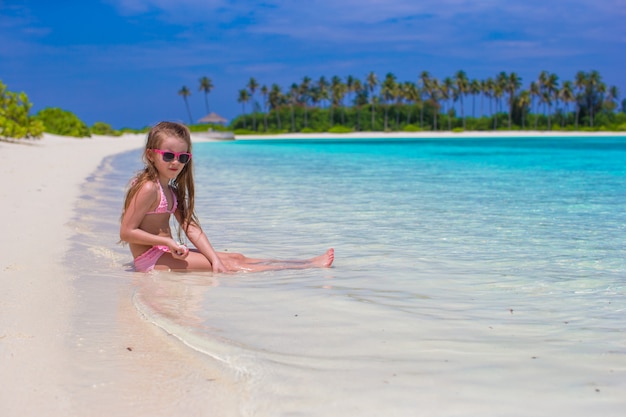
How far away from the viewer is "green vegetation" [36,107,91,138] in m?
55.2

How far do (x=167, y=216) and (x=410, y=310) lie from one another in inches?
84.4

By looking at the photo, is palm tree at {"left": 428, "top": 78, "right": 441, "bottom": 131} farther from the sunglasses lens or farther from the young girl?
the sunglasses lens

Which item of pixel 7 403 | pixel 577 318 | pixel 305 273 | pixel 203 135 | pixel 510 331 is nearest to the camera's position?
pixel 7 403

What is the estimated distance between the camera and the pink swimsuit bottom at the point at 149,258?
4922 millimetres

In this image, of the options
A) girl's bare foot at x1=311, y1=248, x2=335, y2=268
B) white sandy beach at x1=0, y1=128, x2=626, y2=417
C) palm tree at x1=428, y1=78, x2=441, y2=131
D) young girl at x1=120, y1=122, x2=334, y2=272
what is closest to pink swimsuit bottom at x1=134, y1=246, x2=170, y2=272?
young girl at x1=120, y1=122, x2=334, y2=272

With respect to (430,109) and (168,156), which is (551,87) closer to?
(430,109)

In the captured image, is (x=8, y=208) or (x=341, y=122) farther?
(x=341, y=122)

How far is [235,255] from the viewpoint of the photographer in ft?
16.9

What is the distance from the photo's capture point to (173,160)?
482cm

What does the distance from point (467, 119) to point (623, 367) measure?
4049 inches

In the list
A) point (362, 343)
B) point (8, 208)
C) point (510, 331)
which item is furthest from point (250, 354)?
point (8, 208)

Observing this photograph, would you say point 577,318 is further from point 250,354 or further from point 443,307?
point 250,354

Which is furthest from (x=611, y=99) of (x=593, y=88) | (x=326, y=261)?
(x=326, y=261)

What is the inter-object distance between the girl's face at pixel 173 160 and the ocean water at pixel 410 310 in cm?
77
